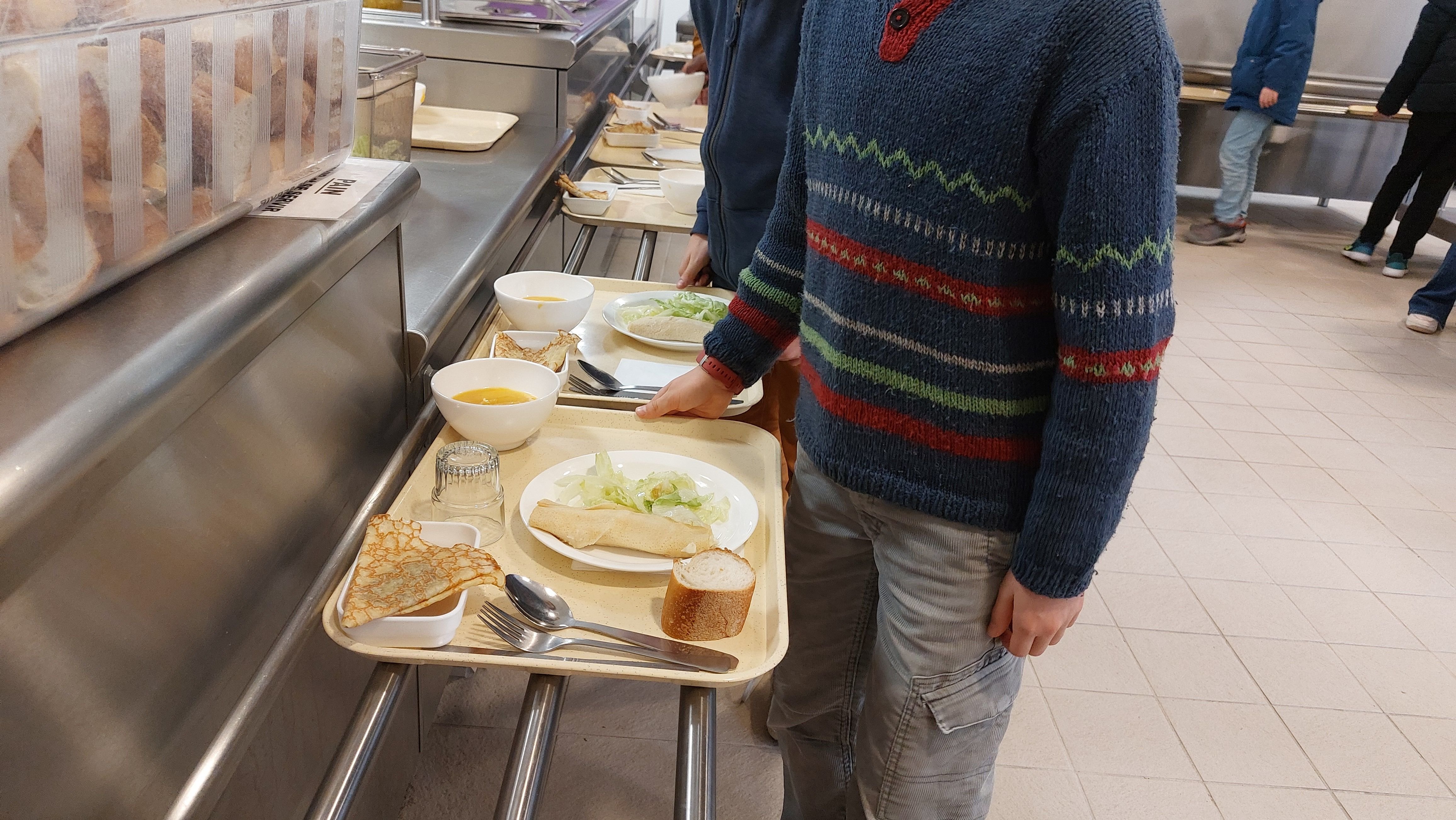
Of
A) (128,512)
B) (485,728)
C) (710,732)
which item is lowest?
(485,728)

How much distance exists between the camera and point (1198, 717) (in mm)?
2373

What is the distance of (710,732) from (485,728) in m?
1.32

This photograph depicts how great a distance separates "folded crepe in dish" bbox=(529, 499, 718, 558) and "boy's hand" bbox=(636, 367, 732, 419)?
318 millimetres

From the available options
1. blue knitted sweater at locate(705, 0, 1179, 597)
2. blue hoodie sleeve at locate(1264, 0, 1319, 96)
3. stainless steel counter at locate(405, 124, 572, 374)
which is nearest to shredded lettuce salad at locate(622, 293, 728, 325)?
stainless steel counter at locate(405, 124, 572, 374)

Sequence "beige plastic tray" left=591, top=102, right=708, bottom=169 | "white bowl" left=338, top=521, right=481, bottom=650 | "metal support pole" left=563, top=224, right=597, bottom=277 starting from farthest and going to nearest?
"beige plastic tray" left=591, top=102, right=708, bottom=169, "metal support pole" left=563, top=224, right=597, bottom=277, "white bowl" left=338, top=521, right=481, bottom=650

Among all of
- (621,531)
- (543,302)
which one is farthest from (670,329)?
(621,531)

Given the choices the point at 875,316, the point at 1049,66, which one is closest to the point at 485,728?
the point at 875,316

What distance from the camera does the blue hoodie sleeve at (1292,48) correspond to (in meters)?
5.84

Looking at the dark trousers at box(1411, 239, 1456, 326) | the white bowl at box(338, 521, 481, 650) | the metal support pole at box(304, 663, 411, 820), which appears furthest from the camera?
the dark trousers at box(1411, 239, 1456, 326)

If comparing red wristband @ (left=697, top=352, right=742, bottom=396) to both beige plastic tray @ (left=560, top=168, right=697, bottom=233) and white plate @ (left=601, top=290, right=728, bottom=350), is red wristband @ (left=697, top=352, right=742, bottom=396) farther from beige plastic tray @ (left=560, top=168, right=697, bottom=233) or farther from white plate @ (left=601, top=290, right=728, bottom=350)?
beige plastic tray @ (left=560, top=168, right=697, bottom=233)

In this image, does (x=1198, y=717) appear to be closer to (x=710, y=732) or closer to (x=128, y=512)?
(x=710, y=732)

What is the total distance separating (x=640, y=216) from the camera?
101 inches

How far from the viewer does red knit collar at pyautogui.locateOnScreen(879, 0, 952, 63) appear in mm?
1066

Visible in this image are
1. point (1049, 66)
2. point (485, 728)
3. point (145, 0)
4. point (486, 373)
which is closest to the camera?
point (145, 0)
